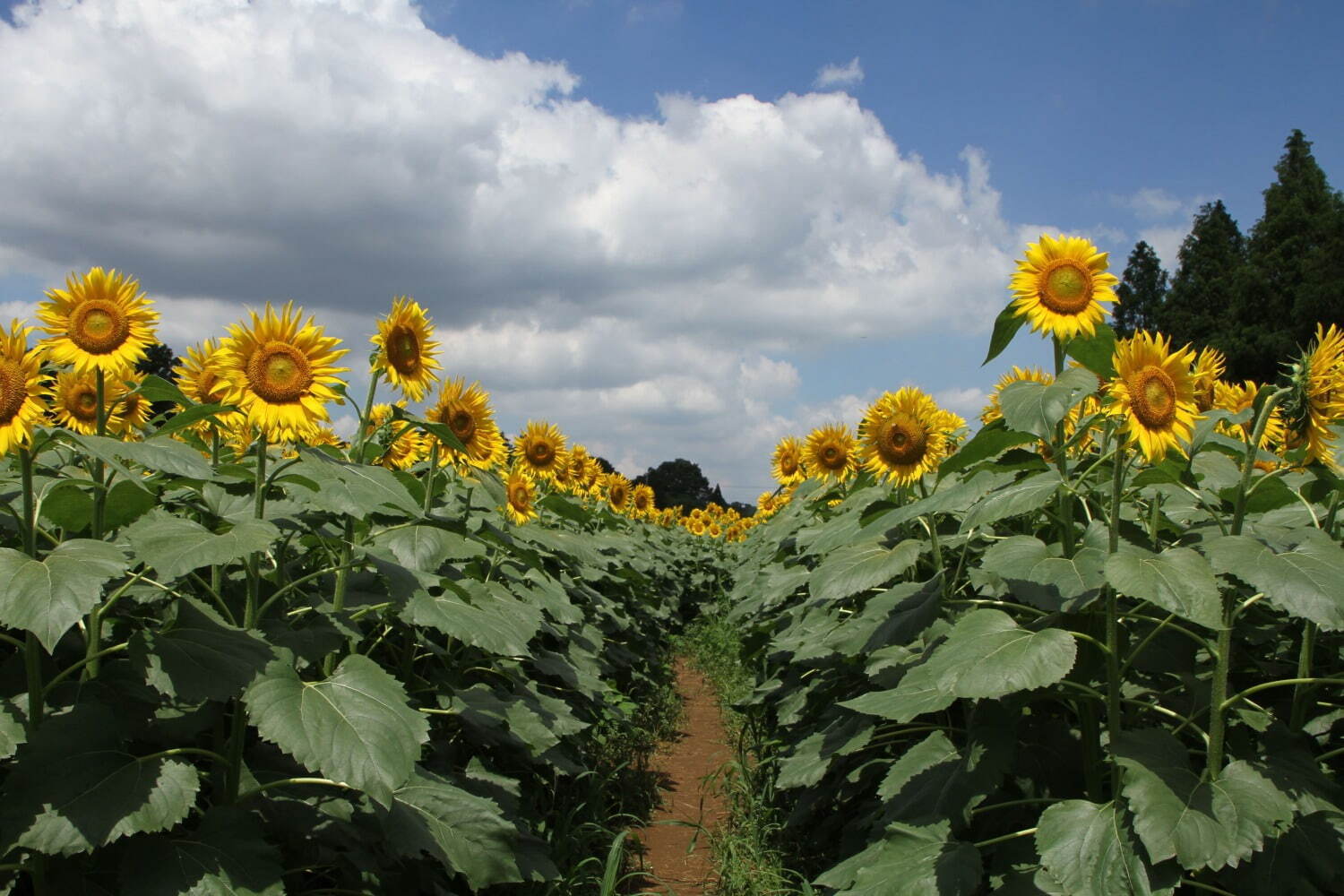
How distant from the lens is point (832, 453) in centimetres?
565

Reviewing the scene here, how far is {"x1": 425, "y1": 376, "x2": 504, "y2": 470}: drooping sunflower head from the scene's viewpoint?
4.02 meters

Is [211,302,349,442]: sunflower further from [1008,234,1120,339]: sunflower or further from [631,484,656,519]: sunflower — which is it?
[631,484,656,519]: sunflower

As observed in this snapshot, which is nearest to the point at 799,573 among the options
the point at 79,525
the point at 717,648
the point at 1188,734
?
the point at 1188,734

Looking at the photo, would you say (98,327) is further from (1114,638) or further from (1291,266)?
(1291,266)

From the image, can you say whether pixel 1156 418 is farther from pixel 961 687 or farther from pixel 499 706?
pixel 499 706

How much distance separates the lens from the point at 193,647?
2.15 metres

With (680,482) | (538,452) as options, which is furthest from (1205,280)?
(538,452)

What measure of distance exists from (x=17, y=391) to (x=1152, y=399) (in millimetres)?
2679

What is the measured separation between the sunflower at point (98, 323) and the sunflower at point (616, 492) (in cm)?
905

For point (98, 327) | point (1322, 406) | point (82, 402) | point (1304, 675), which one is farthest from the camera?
point (82, 402)

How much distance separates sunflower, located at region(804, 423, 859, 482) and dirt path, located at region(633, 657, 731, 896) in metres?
1.93

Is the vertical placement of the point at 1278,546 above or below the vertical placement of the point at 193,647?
above

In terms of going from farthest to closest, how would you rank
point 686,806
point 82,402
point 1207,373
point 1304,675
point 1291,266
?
point 1291,266 < point 686,806 < point 82,402 < point 1207,373 < point 1304,675

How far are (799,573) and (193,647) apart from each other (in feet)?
11.6
